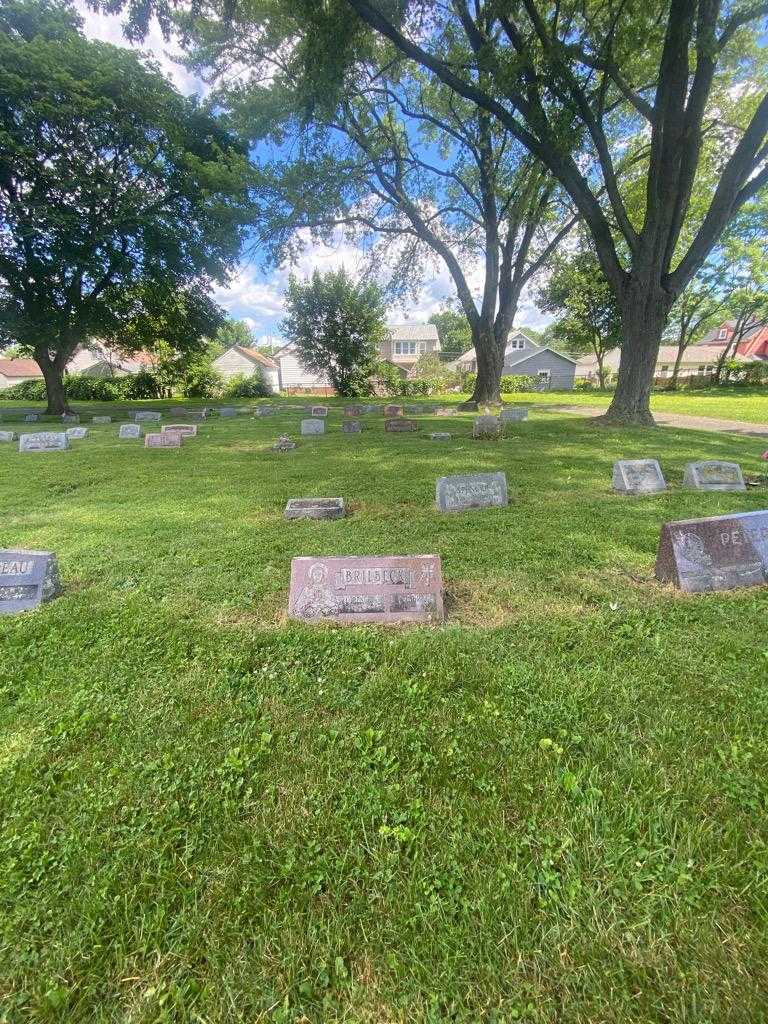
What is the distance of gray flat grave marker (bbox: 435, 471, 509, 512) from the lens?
5238 millimetres

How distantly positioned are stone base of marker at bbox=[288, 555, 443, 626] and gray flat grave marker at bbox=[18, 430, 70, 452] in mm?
10293

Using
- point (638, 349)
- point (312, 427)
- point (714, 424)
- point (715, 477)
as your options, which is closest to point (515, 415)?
point (638, 349)

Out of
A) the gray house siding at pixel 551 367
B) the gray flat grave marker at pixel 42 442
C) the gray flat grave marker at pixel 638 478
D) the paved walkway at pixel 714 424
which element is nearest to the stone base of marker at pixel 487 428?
the gray flat grave marker at pixel 638 478

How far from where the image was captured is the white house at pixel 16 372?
52.7m

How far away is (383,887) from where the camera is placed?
1.40m

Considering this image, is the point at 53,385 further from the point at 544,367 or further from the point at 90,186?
the point at 544,367

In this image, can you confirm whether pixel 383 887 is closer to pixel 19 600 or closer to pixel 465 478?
pixel 19 600

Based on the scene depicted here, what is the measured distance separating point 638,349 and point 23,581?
43.9ft

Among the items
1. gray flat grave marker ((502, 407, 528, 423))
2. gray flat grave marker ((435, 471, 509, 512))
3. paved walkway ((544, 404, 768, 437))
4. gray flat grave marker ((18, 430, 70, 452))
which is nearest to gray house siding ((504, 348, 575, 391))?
paved walkway ((544, 404, 768, 437))

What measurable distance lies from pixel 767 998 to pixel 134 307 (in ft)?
87.2

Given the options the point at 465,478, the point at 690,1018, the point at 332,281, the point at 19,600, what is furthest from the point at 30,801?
the point at 332,281

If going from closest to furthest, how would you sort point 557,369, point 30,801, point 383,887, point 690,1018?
point 690,1018
point 383,887
point 30,801
point 557,369

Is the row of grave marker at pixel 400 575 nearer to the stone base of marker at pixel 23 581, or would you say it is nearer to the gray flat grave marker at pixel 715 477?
the stone base of marker at pixel 23 581

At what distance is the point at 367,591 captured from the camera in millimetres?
3006
